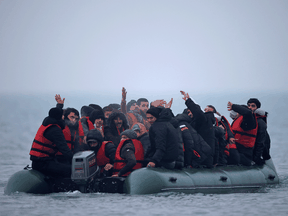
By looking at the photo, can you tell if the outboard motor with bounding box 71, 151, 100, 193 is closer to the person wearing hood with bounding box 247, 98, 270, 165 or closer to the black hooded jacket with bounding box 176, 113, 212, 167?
the black hooded jacket with bounding box 176, 113, 212, 167

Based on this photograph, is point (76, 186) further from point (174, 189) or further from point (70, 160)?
point (174, 189)

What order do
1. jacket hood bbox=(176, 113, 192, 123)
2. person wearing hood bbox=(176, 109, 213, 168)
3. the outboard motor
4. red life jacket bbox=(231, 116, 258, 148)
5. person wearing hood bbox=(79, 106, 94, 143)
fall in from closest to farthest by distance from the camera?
the outboard motor, person wearing hood bbox=(176, 109, 213, 168), jacket hood bbox=(176, 113, 192, 123), person wearing hood bbox=(79, 106, 94, 143), red life jacket bbox=(231, 116, 258, 148)

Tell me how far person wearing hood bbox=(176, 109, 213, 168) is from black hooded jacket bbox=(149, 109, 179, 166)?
Result: 0.46m

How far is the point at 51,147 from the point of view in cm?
872

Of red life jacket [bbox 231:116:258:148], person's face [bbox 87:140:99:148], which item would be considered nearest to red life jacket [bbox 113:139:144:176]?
person's face [bbox 87:140:99:148]

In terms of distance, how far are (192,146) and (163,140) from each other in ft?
3.17

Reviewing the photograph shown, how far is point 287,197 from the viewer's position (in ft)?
31.6

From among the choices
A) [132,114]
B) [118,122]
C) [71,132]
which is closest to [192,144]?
[118,122]

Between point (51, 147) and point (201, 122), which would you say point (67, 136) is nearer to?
point (51, 147)

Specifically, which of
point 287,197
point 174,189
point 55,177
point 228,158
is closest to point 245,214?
point 174,189

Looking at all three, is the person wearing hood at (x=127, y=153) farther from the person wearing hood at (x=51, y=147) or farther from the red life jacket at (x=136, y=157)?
the person wearing hood at (x=51, y=147)

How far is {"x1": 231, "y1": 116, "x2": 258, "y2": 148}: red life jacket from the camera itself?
1046cm

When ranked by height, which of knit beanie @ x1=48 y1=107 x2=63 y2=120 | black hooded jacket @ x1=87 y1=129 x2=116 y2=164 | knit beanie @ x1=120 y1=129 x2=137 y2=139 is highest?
knit beanie @ x1=48 y1=107 x2=63 y2=120

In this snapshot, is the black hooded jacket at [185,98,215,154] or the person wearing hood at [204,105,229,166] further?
the person wearing hood at [204,105,229,166]
